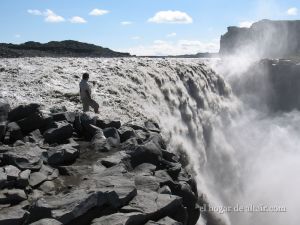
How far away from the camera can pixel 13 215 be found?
8.96 m

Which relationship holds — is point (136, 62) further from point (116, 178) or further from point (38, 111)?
point (116, 178)

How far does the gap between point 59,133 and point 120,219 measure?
563 cm

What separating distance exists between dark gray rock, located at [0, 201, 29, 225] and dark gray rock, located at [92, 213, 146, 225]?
1.40 m

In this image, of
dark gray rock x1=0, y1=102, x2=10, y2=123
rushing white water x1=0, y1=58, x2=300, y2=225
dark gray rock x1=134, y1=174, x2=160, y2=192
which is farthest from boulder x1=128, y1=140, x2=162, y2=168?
rushing white water x1=0, y1=58, x2=300, y2=225

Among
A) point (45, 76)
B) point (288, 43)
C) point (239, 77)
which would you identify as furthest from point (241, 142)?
point (288, 43)

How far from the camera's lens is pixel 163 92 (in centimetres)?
2989

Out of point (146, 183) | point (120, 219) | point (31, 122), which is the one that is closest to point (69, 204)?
point (120, 219)

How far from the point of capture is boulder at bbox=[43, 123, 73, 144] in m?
13.7

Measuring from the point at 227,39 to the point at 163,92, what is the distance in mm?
144205

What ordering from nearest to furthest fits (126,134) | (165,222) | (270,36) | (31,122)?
(165,222) → (31,122) → (126,134) → (270,36)

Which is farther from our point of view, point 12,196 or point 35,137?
point 35,137

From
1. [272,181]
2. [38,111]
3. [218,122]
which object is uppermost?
[38,111]

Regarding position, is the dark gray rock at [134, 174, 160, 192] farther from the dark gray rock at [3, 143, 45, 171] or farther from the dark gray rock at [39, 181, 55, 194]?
the dark gray rock at [3, 143, 45, 171]

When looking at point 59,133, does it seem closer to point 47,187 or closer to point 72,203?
point 47,187
